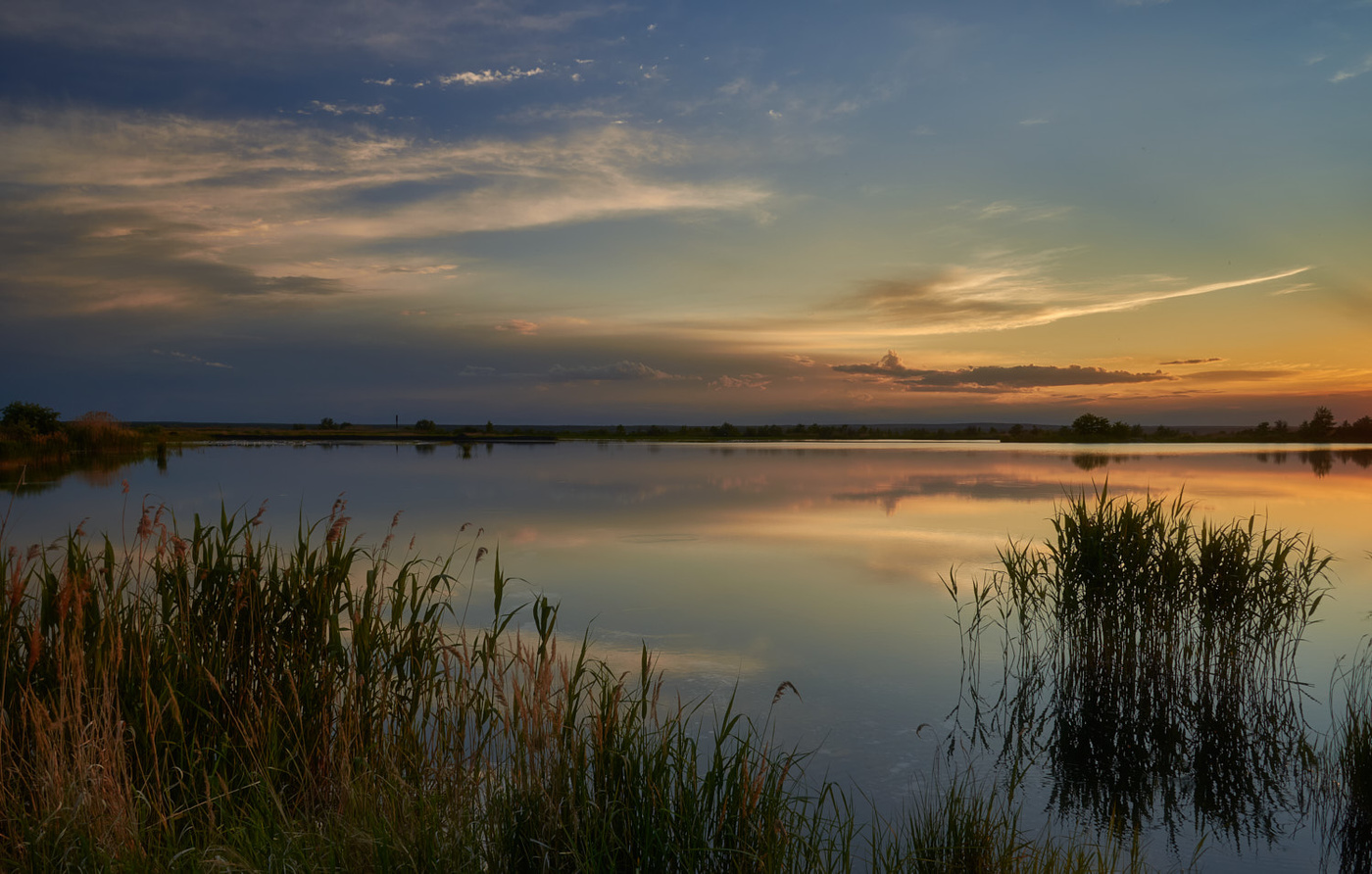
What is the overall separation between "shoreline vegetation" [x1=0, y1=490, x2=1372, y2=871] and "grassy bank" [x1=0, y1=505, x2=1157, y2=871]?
0.02m

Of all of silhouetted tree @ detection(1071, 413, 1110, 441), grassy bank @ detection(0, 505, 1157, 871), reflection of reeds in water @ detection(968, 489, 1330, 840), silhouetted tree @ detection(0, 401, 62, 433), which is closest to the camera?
grassy bank @ detection(0, 505, 1157, 871)

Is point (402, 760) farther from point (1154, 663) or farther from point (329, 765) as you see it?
point (1154, 663)

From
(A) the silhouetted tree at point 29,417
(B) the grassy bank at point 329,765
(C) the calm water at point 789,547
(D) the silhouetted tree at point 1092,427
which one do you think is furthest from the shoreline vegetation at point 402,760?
(D) the silhouetted tree at point 1092,427

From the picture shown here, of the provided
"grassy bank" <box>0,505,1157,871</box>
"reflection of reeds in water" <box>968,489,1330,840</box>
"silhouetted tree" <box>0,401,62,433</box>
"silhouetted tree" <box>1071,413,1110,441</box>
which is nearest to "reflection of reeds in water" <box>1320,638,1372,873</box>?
"reflection of reeds in water" <box>968,489,1330,840</box>

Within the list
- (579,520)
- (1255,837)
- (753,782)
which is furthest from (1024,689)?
(579,520)

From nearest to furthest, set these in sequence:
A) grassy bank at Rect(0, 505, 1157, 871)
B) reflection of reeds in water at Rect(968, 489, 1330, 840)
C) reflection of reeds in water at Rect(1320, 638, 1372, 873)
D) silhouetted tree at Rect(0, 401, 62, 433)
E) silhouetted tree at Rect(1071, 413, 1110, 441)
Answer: grassy bank at Rect(0, 505, 1157, 871) → reflection of reeds in water at Rect(1320, 638, 1372, 873) → reflection of reeds in water at Rect(968, 489, 1330, 840) → silhouetted tree at Rect(0, 401, 62, 433) → silhouetted tree at Rect(1071, 413, 1110, 441)

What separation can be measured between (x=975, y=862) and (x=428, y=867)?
9.48 ft

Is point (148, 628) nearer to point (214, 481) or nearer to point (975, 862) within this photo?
point (975, 862)

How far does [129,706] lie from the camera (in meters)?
4.78

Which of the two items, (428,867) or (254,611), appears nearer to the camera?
(428,867)

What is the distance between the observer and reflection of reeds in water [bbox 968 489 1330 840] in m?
7.05

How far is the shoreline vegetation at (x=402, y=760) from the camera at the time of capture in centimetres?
389

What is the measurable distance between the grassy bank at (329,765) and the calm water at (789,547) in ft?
3.31

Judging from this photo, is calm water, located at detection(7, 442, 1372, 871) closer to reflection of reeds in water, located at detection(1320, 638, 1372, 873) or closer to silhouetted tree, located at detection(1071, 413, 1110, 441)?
reflection of reeds in water, located at detection(1320, 638, 1372, 873)
